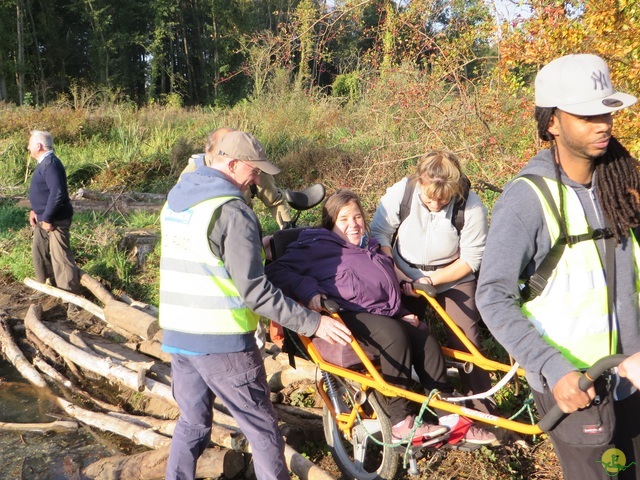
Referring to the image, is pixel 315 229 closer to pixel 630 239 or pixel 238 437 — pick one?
pixel 238 437

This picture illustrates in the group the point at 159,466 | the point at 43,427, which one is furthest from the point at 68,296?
the point at 159,466

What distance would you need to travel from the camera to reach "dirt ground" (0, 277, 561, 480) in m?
3.96

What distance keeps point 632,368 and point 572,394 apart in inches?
7.7

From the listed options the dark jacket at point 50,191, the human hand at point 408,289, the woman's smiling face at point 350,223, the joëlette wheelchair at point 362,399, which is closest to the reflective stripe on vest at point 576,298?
the joëlette wheelchair at point 362,399

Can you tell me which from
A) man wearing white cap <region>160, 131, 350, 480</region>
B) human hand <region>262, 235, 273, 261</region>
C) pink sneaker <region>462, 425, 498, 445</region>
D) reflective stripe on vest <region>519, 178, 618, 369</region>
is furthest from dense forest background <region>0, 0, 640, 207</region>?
man wearing white cap <region>160, 131, 350, 480</region>

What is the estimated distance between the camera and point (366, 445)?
13.1ft

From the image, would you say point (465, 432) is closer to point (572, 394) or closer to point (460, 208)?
point (460, 208)

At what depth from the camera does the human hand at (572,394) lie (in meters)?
1.95

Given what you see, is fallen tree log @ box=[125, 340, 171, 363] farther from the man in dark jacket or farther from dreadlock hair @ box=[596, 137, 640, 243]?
dreadlock hair @ box=[596, 137, 640, 243]

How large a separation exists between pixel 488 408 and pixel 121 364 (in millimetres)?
3238

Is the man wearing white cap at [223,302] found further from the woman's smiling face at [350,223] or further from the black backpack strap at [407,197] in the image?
the black backpack strap at [407,197]

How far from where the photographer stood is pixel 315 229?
4.11 metres

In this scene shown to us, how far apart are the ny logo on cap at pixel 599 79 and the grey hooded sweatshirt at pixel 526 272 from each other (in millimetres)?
285

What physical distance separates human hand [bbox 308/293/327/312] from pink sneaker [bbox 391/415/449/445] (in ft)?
2.83
